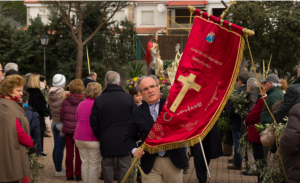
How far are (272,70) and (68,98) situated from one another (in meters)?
23.6

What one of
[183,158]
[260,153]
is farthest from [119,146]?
[260,153]

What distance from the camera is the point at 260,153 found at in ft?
21.6

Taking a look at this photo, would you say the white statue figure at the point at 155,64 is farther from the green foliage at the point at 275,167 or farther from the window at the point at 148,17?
the window at the point at 148,17

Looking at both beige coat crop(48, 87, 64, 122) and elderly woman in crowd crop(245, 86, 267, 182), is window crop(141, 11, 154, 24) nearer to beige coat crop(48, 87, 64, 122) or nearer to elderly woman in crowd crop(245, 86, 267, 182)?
beige coat crop(48, 87, 64, 122)

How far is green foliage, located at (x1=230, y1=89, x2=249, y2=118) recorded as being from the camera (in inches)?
308

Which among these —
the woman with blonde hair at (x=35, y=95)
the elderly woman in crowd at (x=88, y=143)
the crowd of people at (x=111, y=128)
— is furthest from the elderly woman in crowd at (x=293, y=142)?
the woman with blonde hair at (x=35, y=95)

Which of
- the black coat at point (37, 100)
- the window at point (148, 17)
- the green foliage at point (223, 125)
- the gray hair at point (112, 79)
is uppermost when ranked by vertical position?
the window at point (148, 17)

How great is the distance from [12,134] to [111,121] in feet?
5.03

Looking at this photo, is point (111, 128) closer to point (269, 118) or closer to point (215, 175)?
point (269, 118)

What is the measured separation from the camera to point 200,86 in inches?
156

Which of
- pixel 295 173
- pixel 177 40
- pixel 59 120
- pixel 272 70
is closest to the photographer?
pixel 295 173

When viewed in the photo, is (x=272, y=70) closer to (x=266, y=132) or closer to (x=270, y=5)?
(x=270, y=5)

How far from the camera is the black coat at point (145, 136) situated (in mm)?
3967

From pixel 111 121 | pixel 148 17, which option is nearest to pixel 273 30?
pixel 148 17
